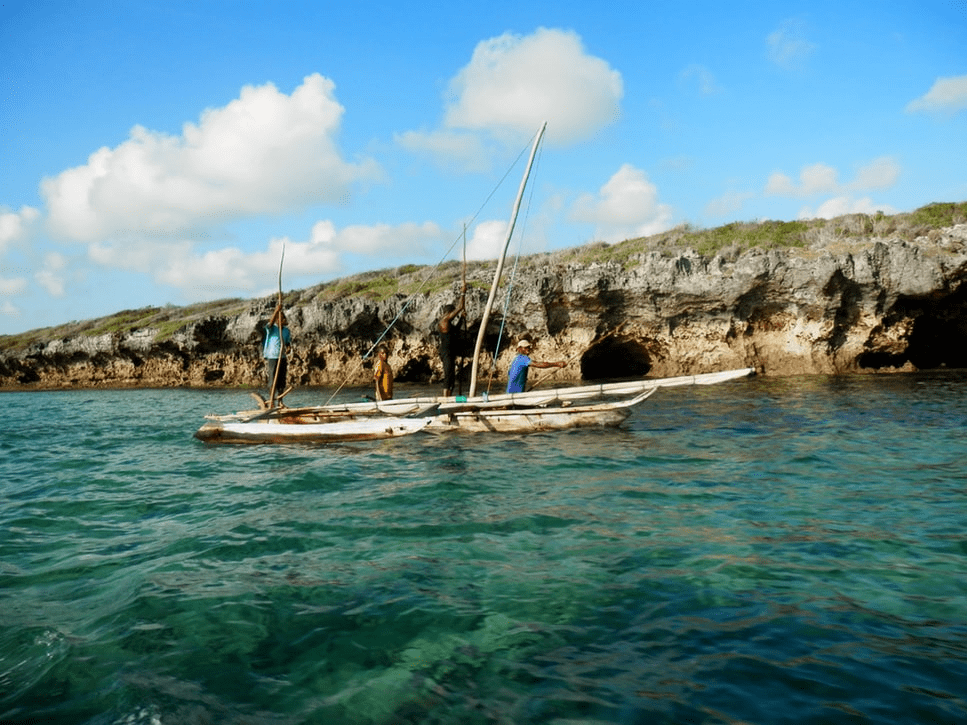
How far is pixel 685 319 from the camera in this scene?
30.7 metres

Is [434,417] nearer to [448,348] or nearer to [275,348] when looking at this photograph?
[448,348]

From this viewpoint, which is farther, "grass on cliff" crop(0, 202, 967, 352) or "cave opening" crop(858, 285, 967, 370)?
"grass on cliff" crop(0, 202, 967, 352)

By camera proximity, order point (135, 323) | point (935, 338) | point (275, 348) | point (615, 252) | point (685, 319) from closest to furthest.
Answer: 1. point (275, 348)
2. point (935, 338)
3. point (685, 319)
4. point (615, 252)
5. point (135, 323)

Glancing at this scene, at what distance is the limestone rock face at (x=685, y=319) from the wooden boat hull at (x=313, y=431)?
7.92 meters

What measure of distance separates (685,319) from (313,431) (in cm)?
2144

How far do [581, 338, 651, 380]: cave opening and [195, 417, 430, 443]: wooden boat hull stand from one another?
1909 cm

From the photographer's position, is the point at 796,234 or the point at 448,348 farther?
the point at 796,234

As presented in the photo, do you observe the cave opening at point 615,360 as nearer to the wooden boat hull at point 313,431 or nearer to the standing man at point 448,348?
the standing man at point 448,348

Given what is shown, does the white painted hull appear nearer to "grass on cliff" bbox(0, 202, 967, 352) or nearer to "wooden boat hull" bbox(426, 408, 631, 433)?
"wooden boat hull" bbox(426, 408, 631, 433)

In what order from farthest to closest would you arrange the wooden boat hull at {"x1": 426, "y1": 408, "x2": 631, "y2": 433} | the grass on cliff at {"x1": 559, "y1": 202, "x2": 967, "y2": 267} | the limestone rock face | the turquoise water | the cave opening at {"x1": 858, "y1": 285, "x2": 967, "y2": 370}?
1. the grass on cliff at {"x1": 559, "y1": 202, "x2": 967, "y2": 267}
2. the cave opening at {"x1": 858, "y1": 285, "x2": 967, "y2": 370}
3. the limestone rock face
4. the wooden boat hull at {"x1": 426, "y1": 408, "x2": 631, "y2": 433}
5. the turquoise water

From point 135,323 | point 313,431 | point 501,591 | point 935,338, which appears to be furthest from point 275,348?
point 135,323

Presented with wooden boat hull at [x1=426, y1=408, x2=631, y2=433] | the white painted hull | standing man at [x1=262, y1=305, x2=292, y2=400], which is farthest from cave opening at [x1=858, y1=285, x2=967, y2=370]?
standing man at [x1=262, y1=305, x2=292, y2=400]

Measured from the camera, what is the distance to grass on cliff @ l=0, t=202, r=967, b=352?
31766 millimetres

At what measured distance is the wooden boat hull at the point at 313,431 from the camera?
585 inches
